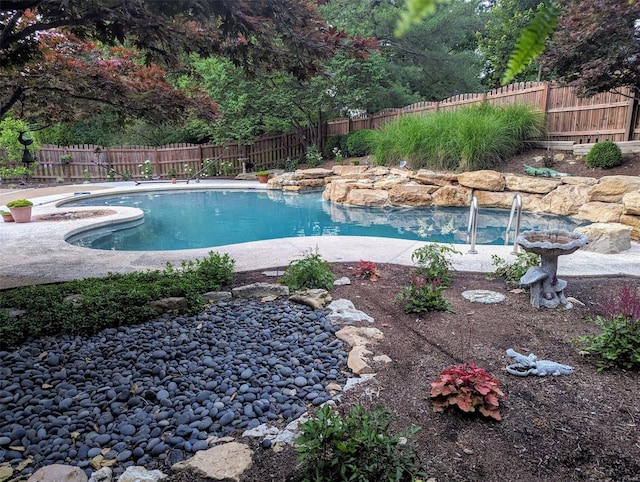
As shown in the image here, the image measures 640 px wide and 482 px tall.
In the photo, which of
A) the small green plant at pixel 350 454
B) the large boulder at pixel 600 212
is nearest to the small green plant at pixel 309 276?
the small green plant at pixel 350 454

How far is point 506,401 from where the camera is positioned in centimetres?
221

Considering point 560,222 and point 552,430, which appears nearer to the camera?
point 552,430

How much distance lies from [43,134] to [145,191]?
7.67 meters

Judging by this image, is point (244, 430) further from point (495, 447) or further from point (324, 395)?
point (495, 447)

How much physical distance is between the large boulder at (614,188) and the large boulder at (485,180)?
6.43 feet

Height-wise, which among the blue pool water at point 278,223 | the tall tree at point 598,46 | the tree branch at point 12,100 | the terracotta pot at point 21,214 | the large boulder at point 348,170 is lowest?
the blue pool water at point 278,223

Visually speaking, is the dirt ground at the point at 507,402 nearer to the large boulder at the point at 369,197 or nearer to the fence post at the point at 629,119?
the large boulder at the point at 369,197

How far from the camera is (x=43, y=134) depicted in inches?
720

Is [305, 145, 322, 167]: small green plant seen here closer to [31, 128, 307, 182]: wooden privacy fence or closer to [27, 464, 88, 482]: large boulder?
[31, 128, 307, 182]: wooden privacy fence

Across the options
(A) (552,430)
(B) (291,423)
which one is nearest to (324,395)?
(B) (291,423)

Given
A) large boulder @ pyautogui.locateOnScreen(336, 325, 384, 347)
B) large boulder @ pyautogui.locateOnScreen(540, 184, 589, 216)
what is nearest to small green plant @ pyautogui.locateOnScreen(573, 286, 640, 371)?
large boulder @ pyautogui.locateOnScreen(336, 325, 384, 347)

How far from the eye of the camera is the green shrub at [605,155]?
8.68 metres

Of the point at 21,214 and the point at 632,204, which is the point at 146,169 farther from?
the point at 632,204

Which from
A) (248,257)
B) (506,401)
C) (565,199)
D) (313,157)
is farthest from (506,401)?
(313,157)
